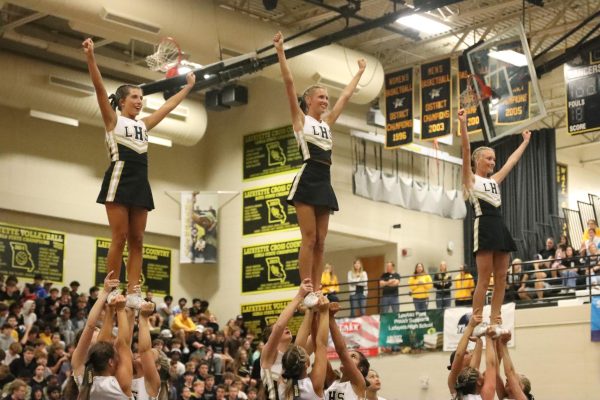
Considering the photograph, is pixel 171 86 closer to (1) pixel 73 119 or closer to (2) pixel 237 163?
(1) pixel 73 119

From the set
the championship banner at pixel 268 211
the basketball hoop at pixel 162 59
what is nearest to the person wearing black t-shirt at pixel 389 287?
the championship banner at pixel 268 211

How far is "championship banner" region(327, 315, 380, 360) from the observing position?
64.9 ft

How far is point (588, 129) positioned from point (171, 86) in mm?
7636

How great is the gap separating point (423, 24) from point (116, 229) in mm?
14731

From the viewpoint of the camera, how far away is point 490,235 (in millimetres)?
9352

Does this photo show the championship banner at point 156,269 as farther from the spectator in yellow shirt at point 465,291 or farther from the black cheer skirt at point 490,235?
the black cheer skirt at point 490,235

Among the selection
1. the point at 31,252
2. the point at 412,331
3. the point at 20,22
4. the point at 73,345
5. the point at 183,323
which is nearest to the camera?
the point at 73,345

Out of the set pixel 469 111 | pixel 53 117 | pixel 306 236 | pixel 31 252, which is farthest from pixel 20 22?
pixel 306 236

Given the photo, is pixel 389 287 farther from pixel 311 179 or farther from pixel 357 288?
pixel 311 179

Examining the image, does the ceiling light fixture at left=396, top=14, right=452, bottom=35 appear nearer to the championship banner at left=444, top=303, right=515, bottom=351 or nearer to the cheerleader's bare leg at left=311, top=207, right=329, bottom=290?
the championship banner at left=444, top=303, right=515, bottom=351

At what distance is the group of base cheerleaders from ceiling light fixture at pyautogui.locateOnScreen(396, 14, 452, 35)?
40.1ft

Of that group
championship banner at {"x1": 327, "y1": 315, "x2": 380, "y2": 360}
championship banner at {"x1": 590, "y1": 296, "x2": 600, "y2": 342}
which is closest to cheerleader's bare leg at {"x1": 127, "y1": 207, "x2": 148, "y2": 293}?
championship banner at {"x1": 590, "y1": 296, "x2": 600, "y2": 342}

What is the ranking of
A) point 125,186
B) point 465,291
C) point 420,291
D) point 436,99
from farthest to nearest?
1. point 420,291
2. point 465,291
3. point 436,99
4. point 125,186

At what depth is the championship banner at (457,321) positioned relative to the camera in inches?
704
